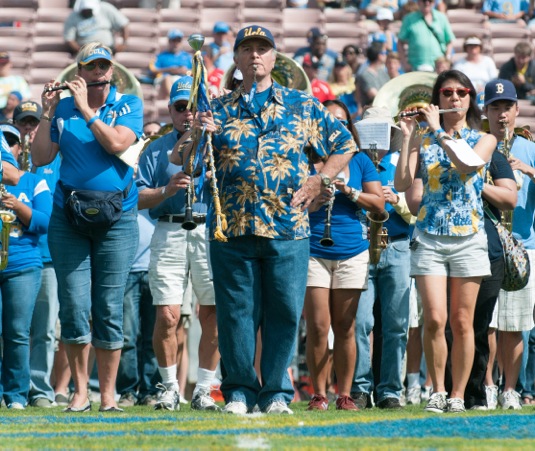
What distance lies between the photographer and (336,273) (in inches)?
386

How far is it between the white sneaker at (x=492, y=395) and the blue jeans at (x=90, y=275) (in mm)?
2862

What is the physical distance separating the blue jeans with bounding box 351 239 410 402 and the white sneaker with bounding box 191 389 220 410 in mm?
1231

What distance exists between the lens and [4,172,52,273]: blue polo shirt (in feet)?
34.4

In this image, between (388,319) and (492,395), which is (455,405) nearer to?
(492,395)

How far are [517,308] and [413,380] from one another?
1929mm

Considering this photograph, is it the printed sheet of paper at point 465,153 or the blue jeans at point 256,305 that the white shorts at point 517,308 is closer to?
the printed sheet of paper at point 465,153

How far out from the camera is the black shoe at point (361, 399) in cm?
1022

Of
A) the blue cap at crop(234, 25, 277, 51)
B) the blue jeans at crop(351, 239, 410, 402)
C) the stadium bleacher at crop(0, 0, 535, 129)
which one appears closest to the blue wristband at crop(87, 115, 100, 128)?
the blue cap at crop(234, 25, 277, 51)

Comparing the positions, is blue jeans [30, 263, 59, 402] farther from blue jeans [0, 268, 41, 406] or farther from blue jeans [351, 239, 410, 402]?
Answer: blue jeans [351, 239, 410, 402]

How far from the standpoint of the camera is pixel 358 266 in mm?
9852

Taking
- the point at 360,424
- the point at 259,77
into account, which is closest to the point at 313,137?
the point at 259,77

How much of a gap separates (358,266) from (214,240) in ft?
6.10

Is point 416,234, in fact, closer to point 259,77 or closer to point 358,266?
point 358,266

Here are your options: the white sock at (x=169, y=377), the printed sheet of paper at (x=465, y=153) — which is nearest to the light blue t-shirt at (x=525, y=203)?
the printed sheet of paper at (x=465, y=153)
